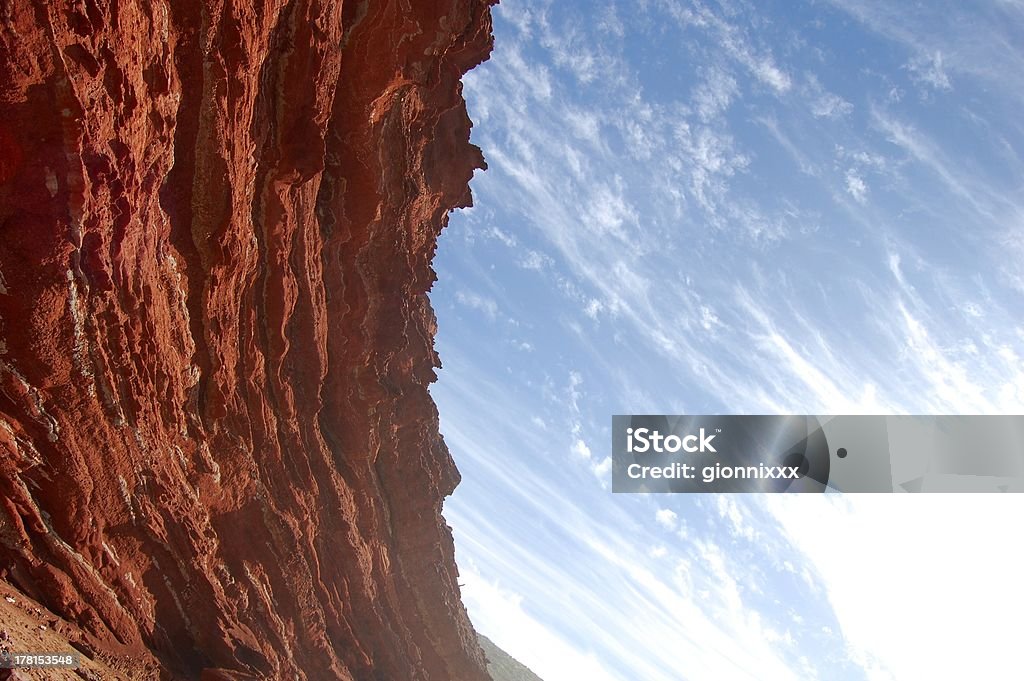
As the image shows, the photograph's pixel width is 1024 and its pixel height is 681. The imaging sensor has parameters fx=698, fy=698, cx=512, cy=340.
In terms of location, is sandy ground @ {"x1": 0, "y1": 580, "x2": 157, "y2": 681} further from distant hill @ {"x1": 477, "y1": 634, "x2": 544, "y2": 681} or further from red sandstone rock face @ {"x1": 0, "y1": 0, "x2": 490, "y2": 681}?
distant hill @ {"x1": 477, "y1": 634, "x2": 544, "y2": 681}

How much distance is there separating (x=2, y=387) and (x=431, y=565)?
1963 cm

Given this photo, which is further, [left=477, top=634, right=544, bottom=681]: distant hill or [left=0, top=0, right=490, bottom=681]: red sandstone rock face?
[left=477, top=634, right=544, bottom=681]: distant hill

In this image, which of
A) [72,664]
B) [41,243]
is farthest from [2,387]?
[72,664]

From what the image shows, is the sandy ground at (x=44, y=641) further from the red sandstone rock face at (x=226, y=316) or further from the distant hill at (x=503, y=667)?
the distant hill at (x=503, y=667)

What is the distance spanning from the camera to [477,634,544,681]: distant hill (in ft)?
197

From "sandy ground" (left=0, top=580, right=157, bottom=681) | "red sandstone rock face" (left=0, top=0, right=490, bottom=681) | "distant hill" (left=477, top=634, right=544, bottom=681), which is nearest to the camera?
"sandy ground" (left=0, top=580, right=157, bottom=681)

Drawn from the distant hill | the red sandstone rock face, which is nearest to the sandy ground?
the red sandstone rock face

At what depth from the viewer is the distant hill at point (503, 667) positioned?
60.0 metres

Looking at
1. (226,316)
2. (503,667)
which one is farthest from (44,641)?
(503,667)

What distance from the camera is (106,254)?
15.4m

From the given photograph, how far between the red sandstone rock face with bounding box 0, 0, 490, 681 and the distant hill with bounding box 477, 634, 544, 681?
33.5 m

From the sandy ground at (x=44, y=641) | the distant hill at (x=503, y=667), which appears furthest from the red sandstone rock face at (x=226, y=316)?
the distant hill at (x=503, y=667)

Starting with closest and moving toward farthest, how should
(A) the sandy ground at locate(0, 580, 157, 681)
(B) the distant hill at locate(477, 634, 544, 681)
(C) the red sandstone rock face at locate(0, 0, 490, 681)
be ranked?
(A) the sandy ground at locate(0, 580, 157, 681), (C) the red sandstone rock face at locate(0, 0, 490, 681), (B) the distant hill at locate(477, 634, 544, 681)

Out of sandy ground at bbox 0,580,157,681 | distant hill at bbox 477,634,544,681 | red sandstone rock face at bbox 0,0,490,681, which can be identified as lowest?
sandy ground at bbox 0,580,157,681
